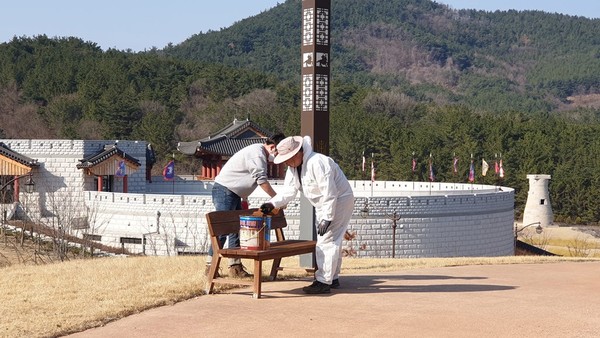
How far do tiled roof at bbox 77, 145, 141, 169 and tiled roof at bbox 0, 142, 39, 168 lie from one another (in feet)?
6.22

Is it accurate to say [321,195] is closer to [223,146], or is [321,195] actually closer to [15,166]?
[15,166]

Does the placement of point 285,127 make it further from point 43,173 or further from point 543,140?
point 43,173

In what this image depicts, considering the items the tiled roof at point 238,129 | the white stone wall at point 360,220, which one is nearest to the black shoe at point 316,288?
the white stone wall at point 360,220

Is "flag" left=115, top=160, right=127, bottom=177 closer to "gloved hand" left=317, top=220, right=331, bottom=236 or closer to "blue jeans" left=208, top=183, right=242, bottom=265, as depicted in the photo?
"blue jeans" left=208, top=183, right=242, bottom=265

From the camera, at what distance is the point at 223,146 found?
174 ft

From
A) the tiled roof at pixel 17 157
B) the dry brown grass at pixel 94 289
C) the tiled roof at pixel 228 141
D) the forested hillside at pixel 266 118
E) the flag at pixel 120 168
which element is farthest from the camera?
the forested hillside at pixel 266 118

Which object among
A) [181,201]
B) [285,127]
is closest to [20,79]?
[285,127]

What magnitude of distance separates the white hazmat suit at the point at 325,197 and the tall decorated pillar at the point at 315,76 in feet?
9.00

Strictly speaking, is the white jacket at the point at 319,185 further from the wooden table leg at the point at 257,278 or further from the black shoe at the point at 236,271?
the black shoe at the point at 236,271

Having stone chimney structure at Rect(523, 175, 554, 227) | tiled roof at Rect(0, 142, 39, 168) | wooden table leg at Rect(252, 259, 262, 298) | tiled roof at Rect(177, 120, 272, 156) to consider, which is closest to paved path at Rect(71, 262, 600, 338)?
wooden table leg at Rect(252, 259, 262, 298)

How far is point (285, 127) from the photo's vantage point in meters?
72.7

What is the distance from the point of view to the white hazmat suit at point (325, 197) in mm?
9023

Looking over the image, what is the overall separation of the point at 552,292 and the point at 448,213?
2274cm

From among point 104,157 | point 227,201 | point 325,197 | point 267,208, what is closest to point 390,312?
point 325,197
